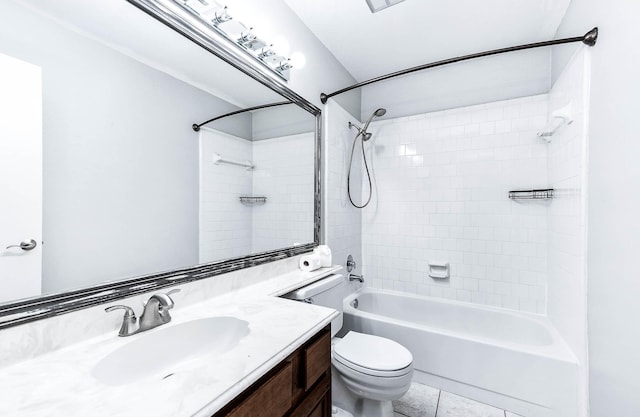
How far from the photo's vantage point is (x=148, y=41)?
39.2 inches

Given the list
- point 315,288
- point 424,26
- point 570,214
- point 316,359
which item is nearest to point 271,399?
point 316,359

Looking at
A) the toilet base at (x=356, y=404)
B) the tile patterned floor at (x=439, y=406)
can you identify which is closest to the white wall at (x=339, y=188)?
the toilet base at (x=356, y=404)

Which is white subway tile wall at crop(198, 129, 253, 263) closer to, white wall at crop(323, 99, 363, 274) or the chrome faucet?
the chrome faucet

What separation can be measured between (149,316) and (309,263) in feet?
3.15

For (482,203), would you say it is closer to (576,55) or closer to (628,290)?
(576,55)

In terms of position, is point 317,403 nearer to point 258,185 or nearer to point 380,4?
point 258,185

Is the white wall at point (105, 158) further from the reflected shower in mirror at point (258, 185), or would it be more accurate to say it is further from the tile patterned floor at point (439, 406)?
the tile patterned floor at point (439, 406)

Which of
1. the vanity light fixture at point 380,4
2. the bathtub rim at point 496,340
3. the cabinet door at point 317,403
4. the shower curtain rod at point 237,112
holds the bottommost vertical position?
the bathtub rim at point 496,340

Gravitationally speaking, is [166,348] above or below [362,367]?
above

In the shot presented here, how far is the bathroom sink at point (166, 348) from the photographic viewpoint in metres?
0.76

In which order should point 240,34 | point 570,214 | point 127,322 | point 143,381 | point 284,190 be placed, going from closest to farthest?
point 143,381, point 127,322, point 240,34, point 570,214, point 284,190

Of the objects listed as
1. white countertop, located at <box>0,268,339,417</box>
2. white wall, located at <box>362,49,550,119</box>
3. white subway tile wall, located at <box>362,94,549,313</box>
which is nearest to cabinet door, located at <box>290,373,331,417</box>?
white countertop, located at <box>0,268,339,417</box>

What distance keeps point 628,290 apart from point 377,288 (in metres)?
1.82

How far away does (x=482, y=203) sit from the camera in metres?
2.30
